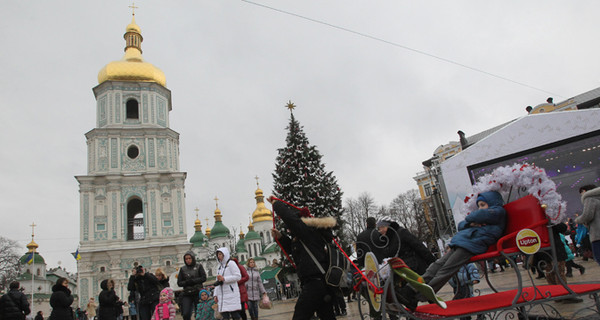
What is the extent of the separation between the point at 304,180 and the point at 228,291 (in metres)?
11.2

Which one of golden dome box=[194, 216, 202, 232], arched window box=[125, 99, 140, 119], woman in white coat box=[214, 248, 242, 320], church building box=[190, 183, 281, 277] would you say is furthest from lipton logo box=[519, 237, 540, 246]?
golden dome box=[194, 216, 202, 232]

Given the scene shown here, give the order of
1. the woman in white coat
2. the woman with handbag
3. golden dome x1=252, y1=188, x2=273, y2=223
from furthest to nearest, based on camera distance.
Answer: golden dome x1=252, y1=188, x2=273, y2=223, the woman with handbag, the woman in white coat

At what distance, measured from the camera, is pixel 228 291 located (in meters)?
6.44

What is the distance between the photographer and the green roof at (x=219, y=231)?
65.5 m

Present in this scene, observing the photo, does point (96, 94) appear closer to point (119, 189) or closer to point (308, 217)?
point (119, 189)

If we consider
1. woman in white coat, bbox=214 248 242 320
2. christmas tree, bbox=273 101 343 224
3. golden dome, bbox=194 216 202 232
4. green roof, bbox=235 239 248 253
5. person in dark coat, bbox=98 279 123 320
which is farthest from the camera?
golden dome, bbox=194 216 202 232

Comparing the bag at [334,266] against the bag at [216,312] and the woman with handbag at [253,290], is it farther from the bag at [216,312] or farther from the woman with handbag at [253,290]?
the woman with handbag at [253,290]

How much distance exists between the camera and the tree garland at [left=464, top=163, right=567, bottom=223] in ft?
12.5

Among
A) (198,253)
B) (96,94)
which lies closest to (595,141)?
(96,94)

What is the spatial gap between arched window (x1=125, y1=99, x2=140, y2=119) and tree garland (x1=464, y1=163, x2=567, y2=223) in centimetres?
3841

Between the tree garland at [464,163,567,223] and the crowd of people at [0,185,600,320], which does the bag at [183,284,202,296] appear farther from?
the tree garland at [464,163,567,223]

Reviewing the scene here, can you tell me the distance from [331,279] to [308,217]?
29.1 inches

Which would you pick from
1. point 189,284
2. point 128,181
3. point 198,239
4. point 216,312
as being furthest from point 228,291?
point 198,239

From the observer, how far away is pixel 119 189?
113 feet
